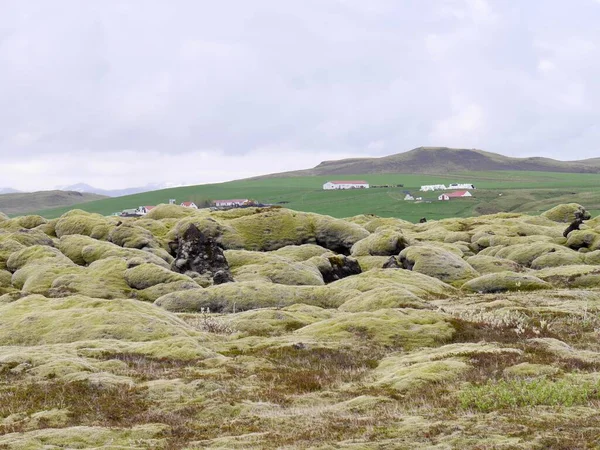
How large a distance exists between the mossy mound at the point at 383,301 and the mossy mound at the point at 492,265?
39123 mm

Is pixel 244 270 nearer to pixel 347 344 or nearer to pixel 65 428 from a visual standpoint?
pixel 347 344

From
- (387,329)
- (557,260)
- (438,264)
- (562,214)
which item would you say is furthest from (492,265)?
(562,214)

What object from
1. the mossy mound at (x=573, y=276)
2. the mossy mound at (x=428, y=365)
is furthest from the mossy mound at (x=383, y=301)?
the mossy mound at (x=573, y=276)

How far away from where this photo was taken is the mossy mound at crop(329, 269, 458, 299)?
216 feet

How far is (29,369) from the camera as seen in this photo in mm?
29203

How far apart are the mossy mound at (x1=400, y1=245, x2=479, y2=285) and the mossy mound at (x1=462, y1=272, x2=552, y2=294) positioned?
6216mm

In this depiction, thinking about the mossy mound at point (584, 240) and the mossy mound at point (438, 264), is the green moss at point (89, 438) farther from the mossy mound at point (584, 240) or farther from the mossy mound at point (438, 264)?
the mossy mound at point (584, 240)

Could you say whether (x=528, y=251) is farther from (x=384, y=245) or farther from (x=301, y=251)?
(x=301, y=251)

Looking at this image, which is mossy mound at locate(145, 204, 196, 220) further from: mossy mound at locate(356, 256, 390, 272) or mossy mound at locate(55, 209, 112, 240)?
mossy mound at locate(356, 256, 390, 272)

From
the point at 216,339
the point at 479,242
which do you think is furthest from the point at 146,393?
the point at 479,242

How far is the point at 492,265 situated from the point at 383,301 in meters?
43.4

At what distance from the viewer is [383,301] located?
176ft

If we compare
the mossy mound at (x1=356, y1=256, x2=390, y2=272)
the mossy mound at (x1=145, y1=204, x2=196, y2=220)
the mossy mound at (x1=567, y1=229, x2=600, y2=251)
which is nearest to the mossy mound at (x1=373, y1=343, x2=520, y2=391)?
the mossy mound at (x1=356, y1=256, x2=390, y2=272)

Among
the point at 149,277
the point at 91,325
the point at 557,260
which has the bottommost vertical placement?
→ the point at 557,260
